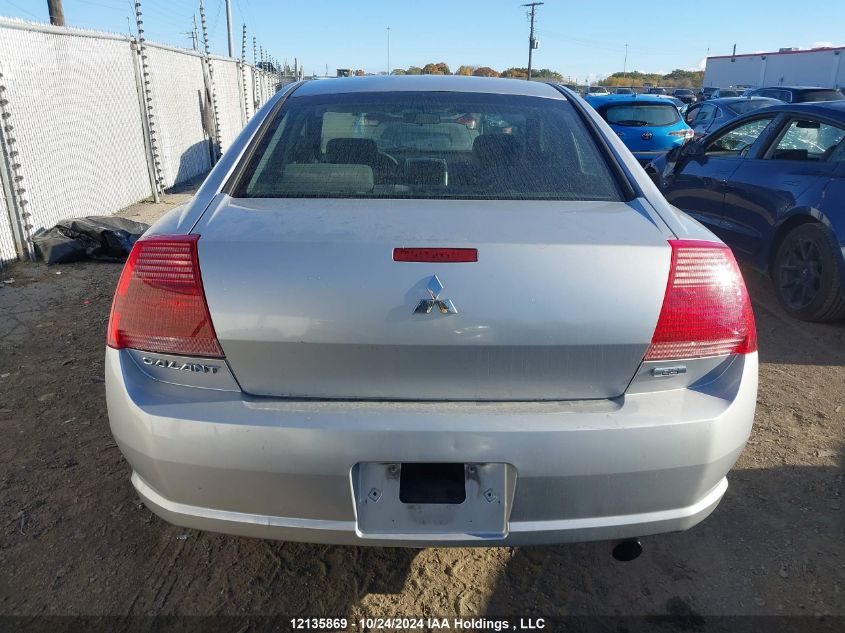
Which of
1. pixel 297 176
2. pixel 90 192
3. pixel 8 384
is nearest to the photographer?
pixel 297 176

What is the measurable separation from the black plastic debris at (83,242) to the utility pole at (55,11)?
25.7ft

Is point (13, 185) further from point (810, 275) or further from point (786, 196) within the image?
point (810, 275)

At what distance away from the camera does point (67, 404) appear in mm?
3418

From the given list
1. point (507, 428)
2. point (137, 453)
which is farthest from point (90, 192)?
point (507, 428)

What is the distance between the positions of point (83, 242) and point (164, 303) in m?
5.48

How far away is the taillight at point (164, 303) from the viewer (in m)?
1.72

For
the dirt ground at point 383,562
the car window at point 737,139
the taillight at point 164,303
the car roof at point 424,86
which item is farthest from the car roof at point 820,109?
the taillight at point 164,303

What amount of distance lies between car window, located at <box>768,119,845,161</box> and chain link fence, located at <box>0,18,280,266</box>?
673 cm

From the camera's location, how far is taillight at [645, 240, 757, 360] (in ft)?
5.71

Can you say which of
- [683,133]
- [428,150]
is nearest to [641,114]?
[683,133]

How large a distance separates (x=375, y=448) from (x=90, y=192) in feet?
24.3

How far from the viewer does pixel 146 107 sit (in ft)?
31.4

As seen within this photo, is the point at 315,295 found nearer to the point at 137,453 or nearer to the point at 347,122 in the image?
the point at 137,453

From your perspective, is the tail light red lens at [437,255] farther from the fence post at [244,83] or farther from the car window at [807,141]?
the fence post at [244,83]
